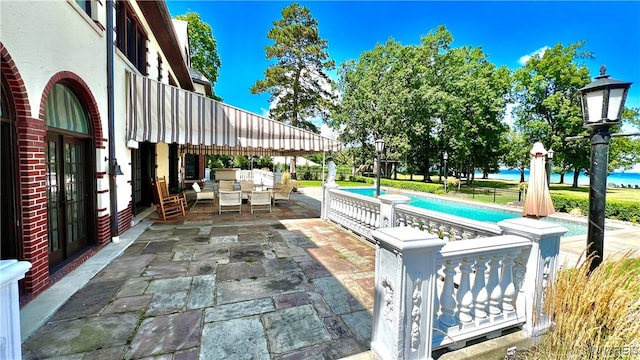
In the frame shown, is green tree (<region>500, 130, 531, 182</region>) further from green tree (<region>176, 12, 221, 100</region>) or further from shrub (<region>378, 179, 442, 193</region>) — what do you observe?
green tree (<region>176, 12, 221, 100</region>)

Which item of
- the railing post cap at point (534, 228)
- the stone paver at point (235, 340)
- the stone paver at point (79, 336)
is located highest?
the railing post cap at point (534, 228)

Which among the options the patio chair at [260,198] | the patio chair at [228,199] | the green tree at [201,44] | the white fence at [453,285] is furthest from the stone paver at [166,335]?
the green tree at [201,44]

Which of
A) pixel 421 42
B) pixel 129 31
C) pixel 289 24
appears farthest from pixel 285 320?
pixel 421 42

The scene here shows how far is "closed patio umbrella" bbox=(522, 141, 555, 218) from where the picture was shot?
17.0ft

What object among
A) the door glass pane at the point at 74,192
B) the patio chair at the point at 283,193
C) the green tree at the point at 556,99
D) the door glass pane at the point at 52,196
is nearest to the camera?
the door glass pane at the point at 52,196

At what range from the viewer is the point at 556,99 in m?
24.3

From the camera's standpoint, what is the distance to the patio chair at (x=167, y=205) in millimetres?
7645

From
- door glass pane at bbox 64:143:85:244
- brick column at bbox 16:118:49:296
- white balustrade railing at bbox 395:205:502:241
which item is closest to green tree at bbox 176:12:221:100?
door glass pane at bbox 64:143:85:244

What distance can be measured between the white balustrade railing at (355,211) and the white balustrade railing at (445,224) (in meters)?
0.73

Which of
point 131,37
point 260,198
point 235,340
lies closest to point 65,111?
point 131,37

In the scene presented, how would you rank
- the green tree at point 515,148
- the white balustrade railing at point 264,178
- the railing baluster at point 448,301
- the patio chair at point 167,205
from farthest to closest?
the green tree at point 515,148
the white balustrade railing at point 264,178
the patio chair at point 167,205
the railing baluster at point 448,301

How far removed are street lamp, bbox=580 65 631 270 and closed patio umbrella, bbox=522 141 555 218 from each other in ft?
9.07

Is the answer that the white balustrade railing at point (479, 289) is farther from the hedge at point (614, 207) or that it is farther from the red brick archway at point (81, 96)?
the hedge at point (614, 207)

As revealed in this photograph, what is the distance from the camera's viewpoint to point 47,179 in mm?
3908
